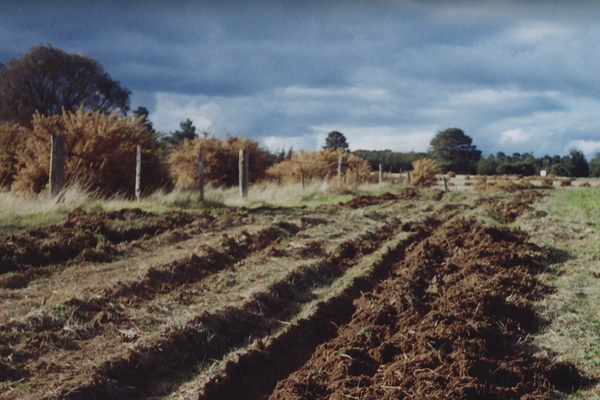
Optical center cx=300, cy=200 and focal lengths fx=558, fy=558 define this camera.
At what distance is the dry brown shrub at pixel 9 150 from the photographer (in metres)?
15.9

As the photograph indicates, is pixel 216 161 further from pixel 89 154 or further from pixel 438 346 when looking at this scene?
pixel 438 346

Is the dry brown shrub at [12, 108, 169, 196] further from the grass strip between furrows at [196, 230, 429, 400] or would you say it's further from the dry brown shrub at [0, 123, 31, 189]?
the grass strip between furrows at [196, 230, 429, 400]

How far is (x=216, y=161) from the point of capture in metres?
21.7

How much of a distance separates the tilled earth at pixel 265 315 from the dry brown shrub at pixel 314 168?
50.3 feet

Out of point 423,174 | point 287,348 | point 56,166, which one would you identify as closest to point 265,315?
point 287,348

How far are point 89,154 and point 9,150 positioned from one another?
2975 mm

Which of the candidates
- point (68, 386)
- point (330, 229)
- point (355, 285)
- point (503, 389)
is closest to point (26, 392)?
point (68, 386)

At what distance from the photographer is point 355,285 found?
292 inches

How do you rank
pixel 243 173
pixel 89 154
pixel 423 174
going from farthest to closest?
pixel 423 174 < pixel 243 173 < pixel 89 154

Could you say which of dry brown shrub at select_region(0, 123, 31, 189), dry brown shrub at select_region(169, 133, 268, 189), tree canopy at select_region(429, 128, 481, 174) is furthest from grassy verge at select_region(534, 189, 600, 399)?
tree canopy at select_region(429, 128, 481, 174)

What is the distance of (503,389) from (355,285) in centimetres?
337

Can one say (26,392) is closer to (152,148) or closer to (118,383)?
(118,383)

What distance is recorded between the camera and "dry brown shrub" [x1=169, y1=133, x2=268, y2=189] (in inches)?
818

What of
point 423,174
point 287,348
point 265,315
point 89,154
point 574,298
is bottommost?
point 287,348
